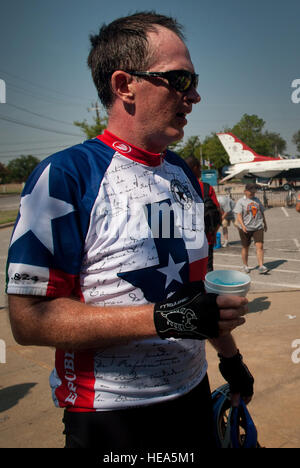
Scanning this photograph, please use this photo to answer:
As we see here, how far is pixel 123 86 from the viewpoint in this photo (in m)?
1.48

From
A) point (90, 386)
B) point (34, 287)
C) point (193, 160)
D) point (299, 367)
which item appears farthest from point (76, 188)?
point (193, 160)

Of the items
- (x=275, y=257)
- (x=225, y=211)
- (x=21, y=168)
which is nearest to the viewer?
(x=275, y=257)

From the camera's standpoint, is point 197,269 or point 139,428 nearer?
point 139,428

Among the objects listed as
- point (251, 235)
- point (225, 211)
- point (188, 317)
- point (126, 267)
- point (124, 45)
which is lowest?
point (251, 235)

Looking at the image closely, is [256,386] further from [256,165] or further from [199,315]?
[256,165]

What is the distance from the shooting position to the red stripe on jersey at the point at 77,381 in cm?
134

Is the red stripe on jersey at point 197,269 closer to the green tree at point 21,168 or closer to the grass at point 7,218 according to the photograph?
the grass at point 7,218

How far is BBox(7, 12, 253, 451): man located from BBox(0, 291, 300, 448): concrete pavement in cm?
161

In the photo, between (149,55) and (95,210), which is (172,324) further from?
(149,55)

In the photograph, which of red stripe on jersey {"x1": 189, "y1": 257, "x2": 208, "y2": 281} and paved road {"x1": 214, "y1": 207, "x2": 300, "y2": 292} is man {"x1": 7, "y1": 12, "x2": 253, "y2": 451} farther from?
paved road {"x1": 214, "y1": 207, "x2": 300, "y2": 292}

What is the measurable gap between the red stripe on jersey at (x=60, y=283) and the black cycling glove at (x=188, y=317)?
0.31 metres

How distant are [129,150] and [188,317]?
0.71m

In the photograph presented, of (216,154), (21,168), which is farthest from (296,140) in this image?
(21,168)

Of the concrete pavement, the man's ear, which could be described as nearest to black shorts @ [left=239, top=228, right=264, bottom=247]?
the concrete pavement
